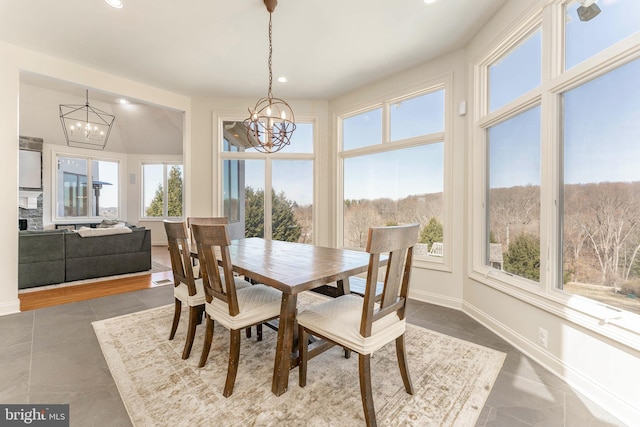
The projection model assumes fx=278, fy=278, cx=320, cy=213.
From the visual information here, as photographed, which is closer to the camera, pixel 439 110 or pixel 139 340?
pixel 139 340

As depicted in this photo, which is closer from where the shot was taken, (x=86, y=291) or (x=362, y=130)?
(x=86, y=291)

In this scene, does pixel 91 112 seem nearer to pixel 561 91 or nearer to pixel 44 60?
pixel 44 60

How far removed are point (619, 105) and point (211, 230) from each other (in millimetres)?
2625

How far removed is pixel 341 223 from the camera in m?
4.65

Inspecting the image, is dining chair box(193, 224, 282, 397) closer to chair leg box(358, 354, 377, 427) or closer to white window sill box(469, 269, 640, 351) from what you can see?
chair leg box(358, 354, 377, 427)

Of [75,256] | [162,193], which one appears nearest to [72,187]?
[162,193]

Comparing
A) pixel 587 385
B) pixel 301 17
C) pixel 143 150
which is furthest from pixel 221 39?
pixel 143 150

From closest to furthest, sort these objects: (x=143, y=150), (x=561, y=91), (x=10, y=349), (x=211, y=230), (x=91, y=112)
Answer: (x=211, y=230)
(x=561, y=91)
(x=10, y=349)
(x=91, y=112)
(x=143, y=150)

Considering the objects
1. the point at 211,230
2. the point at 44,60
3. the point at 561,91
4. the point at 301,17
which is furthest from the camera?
the point at 44,60

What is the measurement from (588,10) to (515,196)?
4.61 feet

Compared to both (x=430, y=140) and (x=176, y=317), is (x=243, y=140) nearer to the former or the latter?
(x=430, y=140)

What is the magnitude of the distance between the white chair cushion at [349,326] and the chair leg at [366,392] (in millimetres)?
69

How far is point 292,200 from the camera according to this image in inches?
194

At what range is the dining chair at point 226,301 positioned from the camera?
5.49 feet
